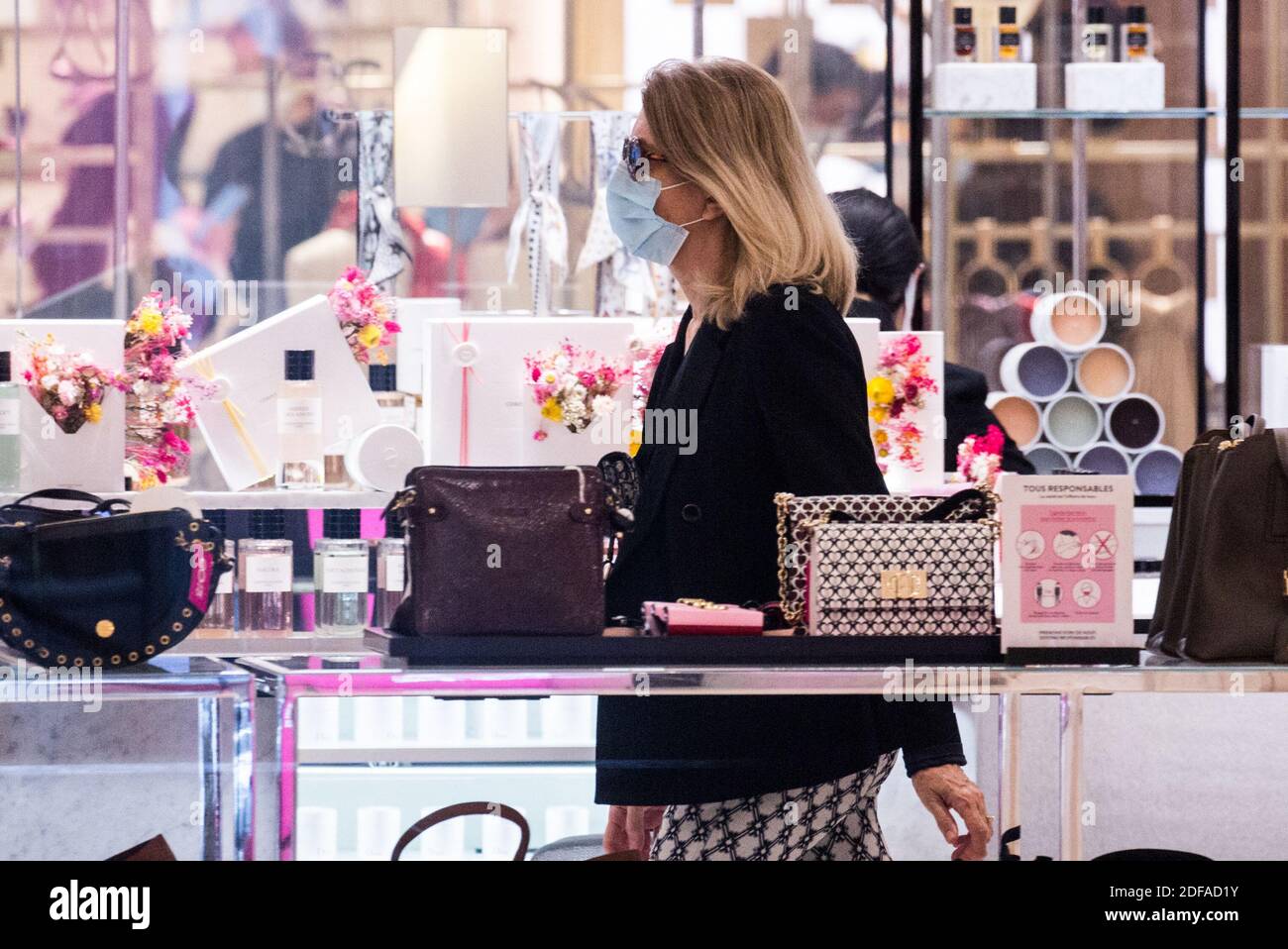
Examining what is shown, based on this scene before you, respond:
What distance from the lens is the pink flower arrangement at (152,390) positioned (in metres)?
3.12

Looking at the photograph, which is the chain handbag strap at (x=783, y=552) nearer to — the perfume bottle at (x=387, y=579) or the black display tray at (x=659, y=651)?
the black display tray at (x=659, y=651)

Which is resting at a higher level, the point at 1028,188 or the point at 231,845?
the point at 1028,188

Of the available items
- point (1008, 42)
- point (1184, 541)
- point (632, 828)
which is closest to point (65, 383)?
point (632, 828)

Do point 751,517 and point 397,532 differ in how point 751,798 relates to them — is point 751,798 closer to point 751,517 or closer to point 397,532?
point 751,517

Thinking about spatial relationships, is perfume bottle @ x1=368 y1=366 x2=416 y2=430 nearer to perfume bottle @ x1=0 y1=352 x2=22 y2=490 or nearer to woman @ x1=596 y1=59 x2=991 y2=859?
perfume bottle @ x1=0 y1=352 x2=22 y2=490

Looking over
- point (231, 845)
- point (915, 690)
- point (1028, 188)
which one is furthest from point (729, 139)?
point (1028, 188)

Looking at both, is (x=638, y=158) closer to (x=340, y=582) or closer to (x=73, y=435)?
(x=340, y=582)

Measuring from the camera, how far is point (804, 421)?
79.4 inches

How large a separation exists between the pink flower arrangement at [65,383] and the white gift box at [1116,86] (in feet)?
9.77

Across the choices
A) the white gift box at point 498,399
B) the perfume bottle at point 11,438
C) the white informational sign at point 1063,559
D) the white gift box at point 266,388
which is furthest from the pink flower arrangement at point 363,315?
the white informational sign at point 1063,559

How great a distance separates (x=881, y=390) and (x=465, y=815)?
143cm

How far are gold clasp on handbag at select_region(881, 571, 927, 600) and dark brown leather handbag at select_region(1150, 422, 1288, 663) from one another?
1.04 feet
